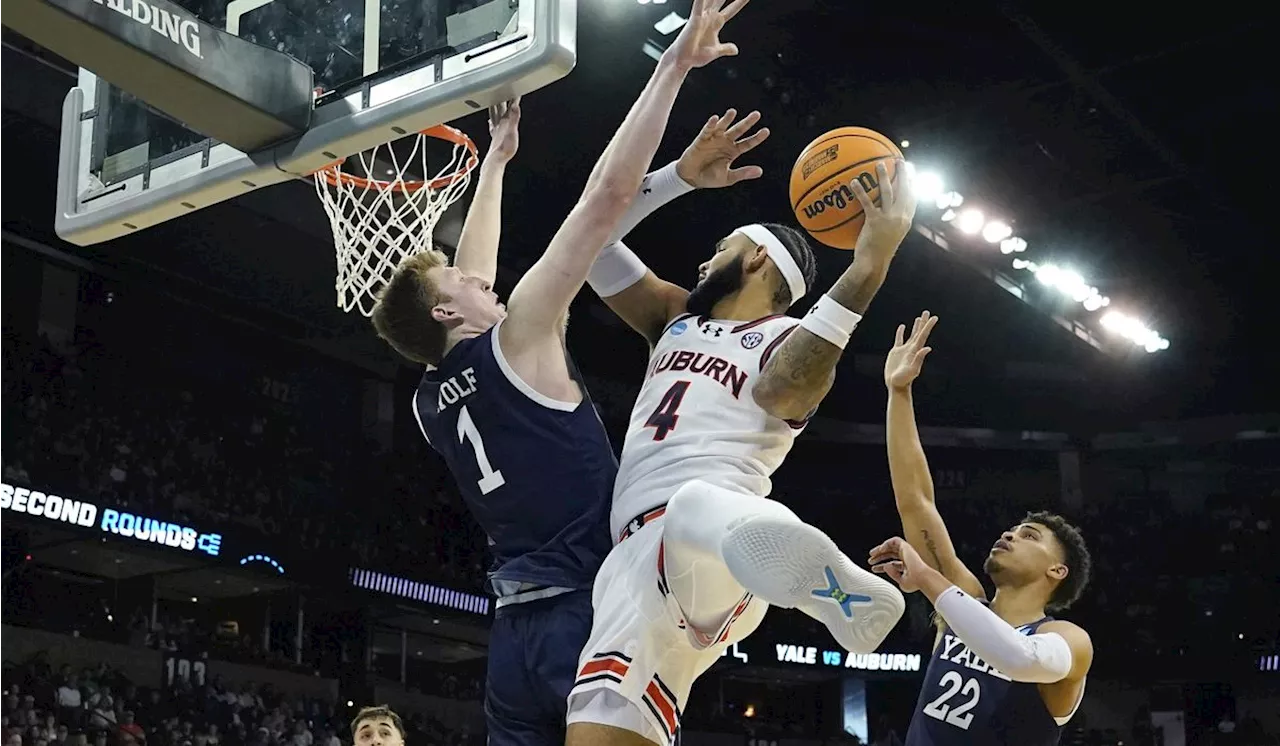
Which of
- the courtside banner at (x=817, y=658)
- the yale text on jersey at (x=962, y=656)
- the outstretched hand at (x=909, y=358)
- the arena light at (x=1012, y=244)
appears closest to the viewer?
the outstretched hand at (x=909, y=358)

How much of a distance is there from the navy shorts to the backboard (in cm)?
145

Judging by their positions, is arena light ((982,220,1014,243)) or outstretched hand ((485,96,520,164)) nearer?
outstretched hand ((485,96,520,164))

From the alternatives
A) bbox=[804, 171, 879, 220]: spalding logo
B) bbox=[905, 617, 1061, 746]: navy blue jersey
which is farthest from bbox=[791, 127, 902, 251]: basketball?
bbox=[905, 617, 1061, 746]: navy blue jersey

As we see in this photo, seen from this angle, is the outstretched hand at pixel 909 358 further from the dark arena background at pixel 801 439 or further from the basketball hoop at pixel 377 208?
the dark arena background at pixel 801 439

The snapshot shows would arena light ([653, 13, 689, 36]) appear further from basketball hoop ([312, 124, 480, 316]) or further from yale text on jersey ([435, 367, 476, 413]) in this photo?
yale text on jersey ([435, 367, 476, 413])

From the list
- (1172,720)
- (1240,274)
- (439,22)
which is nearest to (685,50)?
(439,22)

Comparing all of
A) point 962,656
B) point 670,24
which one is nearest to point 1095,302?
point 670,24

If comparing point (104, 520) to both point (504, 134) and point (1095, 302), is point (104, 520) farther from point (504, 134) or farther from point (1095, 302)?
point (1095, 302)

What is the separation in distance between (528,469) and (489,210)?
3.59ft

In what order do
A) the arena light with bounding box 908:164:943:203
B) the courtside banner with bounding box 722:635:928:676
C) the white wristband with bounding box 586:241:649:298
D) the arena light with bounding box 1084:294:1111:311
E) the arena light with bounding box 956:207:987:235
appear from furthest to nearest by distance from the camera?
the courtside banner with bounding box 722:635:928:676 < the arena light with bounding box 1084:294:1111:311 < the arena light with bounding box 956:207:987:235 < the arena light with bounding box 908:164:943:203 < the white wristband with bounding box 586:241:649:298

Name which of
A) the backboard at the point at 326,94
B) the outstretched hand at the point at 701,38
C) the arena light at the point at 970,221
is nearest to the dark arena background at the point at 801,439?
the arena light at the point at 970,221

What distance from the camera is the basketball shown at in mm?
4211

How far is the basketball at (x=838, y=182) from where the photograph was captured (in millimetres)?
4211

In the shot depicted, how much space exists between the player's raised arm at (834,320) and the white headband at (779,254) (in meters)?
0.43
